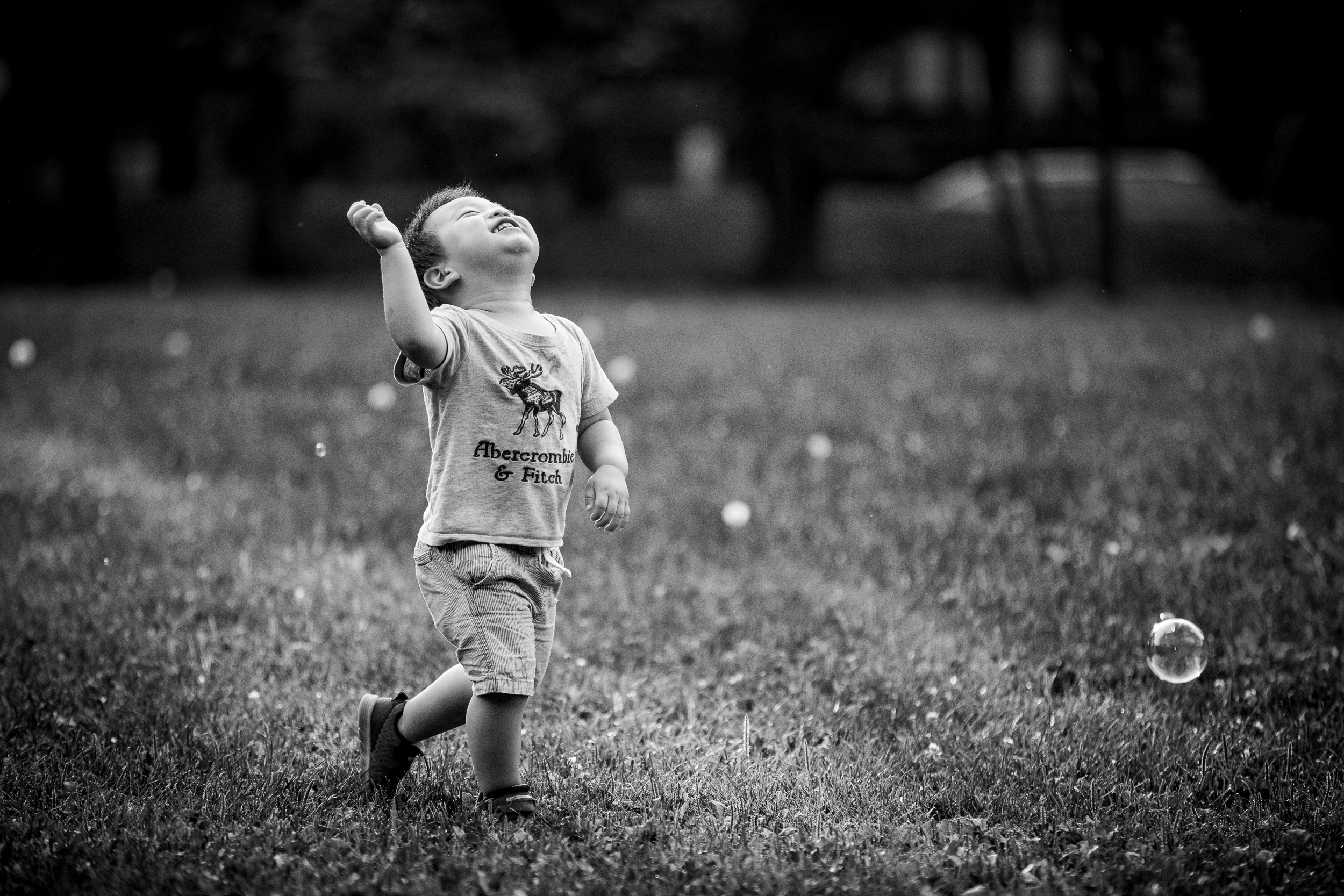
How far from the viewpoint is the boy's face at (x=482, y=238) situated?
9.09ft

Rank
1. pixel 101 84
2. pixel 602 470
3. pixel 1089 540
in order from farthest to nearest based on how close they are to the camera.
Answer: pixel 101 84, pixel 1089 540, pixel 602 470

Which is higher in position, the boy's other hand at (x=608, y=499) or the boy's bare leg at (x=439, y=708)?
the boy's other hand at (x=608, y=499)

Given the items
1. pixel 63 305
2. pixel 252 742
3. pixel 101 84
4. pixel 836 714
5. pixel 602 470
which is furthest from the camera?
pixel 101 84

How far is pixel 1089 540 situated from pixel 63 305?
1024 cm

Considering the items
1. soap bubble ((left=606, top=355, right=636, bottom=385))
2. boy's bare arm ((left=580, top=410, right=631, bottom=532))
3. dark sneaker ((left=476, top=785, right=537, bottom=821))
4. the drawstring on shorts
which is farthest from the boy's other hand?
soap bubble ((left=606, top=355, right=636, bottom=385))

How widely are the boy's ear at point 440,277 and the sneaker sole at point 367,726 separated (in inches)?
38.1

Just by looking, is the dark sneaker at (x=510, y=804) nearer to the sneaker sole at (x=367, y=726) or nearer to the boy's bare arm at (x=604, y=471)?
the sneaker sole at (x=367, y=726)

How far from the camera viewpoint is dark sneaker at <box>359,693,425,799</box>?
A: 2965 mm

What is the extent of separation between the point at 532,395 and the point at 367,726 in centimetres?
90

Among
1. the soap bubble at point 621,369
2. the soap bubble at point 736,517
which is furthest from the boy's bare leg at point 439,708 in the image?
the soap bubble at point 621,369

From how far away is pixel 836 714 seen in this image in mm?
3549

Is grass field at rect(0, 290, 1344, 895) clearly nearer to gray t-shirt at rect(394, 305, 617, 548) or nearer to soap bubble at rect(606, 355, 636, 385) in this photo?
soap bubble at rect(606, 355, 636, 385)

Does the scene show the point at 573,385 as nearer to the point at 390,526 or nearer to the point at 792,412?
the point at 390,526

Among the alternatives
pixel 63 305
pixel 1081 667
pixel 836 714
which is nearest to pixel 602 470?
pixel 836 714
